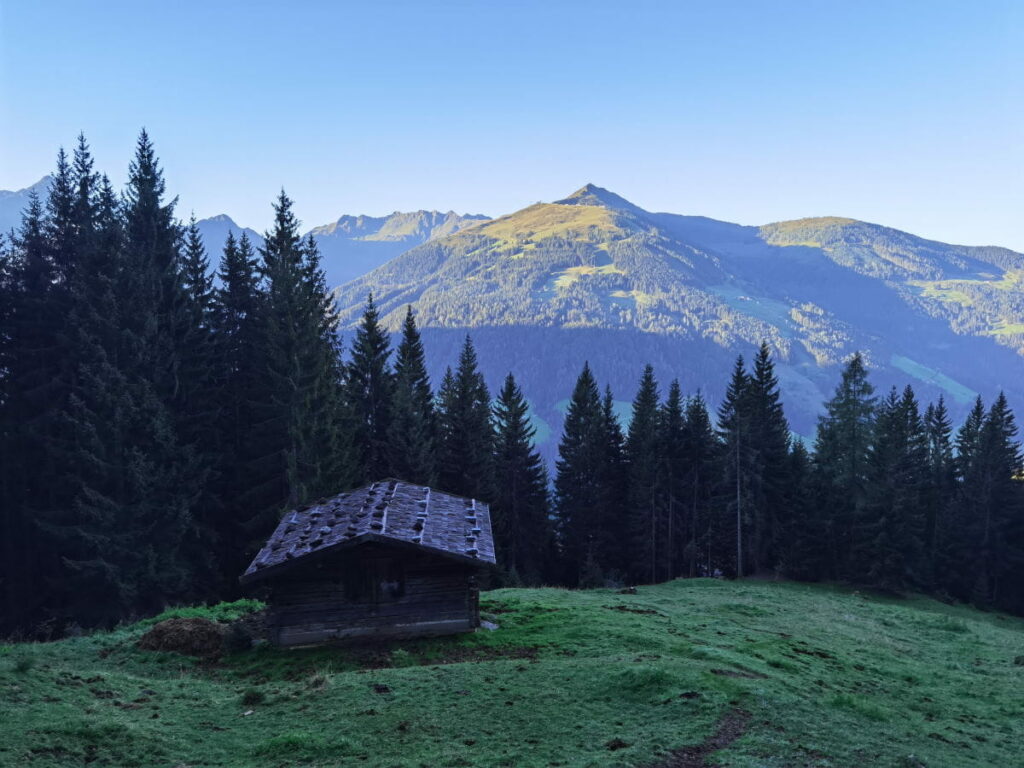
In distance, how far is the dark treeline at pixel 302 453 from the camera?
3553 centimetres

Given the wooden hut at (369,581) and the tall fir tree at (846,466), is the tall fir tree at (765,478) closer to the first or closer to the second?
the tall fir tree at (846,466)

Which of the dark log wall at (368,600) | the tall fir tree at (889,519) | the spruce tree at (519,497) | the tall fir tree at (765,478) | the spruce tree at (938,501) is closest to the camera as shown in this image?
the dark log wall at (368,600)

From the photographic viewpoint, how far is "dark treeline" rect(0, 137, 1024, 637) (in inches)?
1399

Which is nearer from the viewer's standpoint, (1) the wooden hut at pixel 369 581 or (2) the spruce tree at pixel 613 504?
(1) the wooden hut at pixel 369 581

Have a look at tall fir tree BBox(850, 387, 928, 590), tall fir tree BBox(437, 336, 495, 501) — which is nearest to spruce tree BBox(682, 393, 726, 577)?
tall fir tree BBox(850, 387, 928, 590)

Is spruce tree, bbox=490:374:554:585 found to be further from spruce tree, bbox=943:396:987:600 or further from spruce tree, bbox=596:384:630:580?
spruce tree, bbox=943:396:987:600

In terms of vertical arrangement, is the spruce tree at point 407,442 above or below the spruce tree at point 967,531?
above

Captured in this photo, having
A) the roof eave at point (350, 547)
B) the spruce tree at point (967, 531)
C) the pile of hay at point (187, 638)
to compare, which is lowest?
the spruce tree at point (967, 531)

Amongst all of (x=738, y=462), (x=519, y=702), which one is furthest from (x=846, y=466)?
(x=519, y=702)

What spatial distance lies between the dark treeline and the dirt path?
98.3 feet

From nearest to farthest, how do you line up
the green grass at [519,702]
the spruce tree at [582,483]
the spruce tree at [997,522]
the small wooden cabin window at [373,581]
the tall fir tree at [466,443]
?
1. the green grass at [519,702]
2. the small wooden cabin window at [373,581]
3. the tall fir tree at [466,443]
4. the spruce tree at [997,522]
5. the spruce tree at [582,483]

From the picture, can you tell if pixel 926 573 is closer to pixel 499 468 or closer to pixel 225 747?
pixel 499 468

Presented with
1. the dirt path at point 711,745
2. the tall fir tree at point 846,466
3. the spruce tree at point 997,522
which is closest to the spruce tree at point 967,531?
the spruce tree at point 997,522

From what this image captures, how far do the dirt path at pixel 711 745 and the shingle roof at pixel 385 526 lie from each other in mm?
9625
